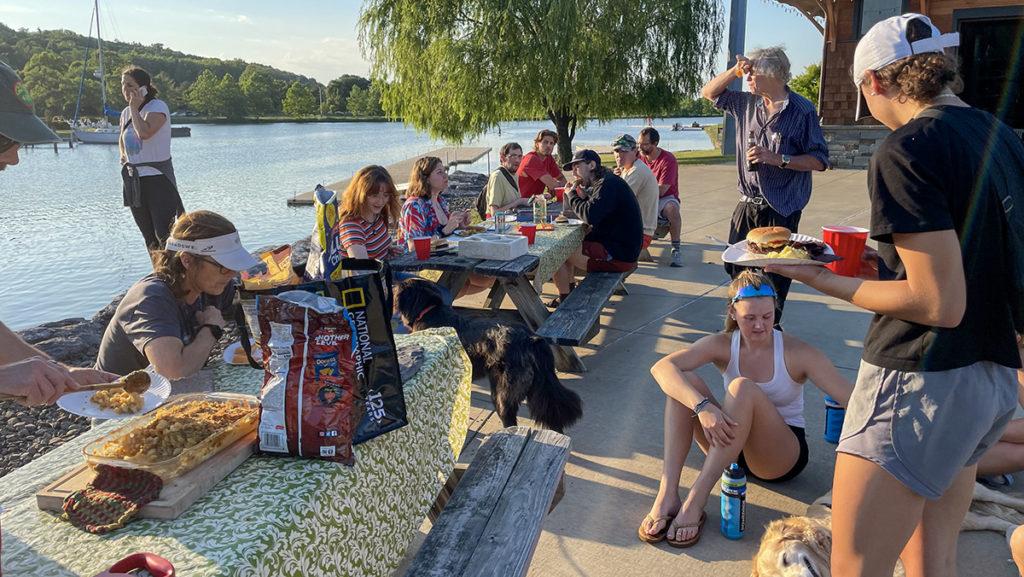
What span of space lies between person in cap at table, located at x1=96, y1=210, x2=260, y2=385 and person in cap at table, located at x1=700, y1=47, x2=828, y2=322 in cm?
276

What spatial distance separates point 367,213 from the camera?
15.9 feet

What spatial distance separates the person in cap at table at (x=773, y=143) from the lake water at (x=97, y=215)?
420 centimetres

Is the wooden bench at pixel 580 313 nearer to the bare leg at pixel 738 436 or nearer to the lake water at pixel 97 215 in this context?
the bare leg at pixel 738 436

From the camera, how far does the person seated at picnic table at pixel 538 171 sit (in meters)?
8.08

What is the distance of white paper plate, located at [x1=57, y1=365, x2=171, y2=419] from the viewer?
172cm

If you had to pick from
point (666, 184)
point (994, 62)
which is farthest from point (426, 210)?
point (994, 62)

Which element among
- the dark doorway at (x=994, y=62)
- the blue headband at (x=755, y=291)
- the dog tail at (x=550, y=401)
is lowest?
the dog tail at (x=550, y=401)

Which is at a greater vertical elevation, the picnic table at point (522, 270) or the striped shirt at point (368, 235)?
the striped shirt at point (368, 235)

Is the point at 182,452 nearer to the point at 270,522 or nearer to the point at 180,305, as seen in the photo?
the point at 270,522

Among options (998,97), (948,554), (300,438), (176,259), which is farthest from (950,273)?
(998,97)

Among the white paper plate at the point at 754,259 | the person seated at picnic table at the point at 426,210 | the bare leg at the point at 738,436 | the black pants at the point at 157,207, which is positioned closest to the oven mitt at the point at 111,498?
the white paper plate at the point at 754,259

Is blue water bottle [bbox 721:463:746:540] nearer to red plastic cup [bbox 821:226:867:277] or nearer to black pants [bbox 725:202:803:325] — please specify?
red plastic cup [bbox 821:226:867:277]

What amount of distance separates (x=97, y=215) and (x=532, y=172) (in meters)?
9.81

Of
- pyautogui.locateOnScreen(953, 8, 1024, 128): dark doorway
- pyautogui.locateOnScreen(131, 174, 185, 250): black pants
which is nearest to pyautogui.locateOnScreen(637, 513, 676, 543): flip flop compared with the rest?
pyautogui.locateOnScreen(131, 174, 185, 250): black pants
